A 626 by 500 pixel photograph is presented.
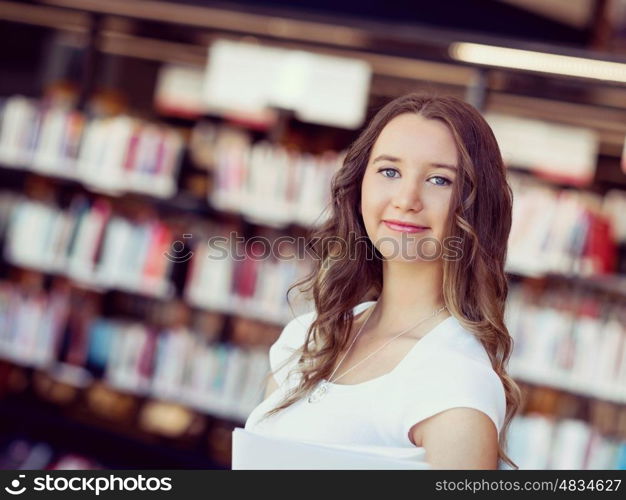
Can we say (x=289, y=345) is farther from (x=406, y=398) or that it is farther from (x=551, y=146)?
(x=551, y=146)

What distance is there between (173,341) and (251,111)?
144 cm

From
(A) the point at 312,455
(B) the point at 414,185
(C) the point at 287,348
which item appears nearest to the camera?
(A) the point at 312,455

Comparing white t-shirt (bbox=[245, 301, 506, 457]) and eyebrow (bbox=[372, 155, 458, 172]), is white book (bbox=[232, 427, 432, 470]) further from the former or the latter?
eyebrow (bbox=[372, 155, 458, 172])

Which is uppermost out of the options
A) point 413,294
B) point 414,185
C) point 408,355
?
point 414,185

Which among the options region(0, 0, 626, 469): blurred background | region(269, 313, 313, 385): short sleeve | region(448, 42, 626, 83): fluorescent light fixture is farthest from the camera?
region(0, 0, 626, 469): blurred background

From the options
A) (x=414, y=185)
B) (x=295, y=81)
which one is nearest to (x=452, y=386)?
(x=414, y=185)

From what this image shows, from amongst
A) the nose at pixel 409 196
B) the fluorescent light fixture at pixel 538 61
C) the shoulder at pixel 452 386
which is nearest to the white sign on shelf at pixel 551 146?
the fluorescent light fixture at pixel 538 61

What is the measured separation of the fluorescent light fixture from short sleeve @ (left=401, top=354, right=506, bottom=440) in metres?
2.32

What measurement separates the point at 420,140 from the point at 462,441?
0.55m

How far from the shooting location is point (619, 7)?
17.6 feet

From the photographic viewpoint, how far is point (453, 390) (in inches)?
57.7

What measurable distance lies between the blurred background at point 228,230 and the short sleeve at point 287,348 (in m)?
1.98

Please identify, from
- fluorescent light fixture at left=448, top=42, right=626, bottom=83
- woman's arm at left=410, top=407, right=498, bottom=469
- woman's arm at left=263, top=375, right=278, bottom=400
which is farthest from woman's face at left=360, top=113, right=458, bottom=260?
fluorescent light fixture at left=448, top=42, right=626, bottom=83

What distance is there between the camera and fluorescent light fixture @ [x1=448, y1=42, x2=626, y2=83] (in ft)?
11.5
